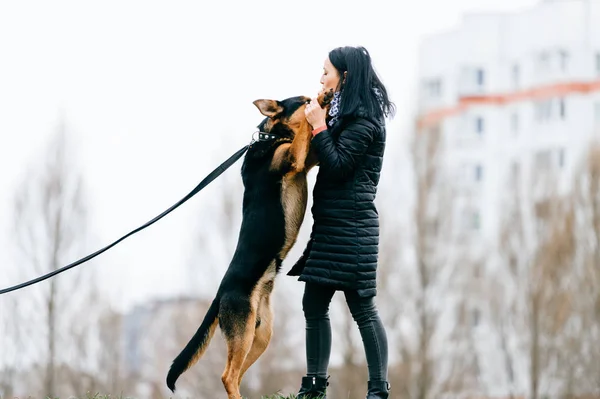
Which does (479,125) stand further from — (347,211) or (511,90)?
(347,211)

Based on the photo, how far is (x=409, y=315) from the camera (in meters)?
30.2

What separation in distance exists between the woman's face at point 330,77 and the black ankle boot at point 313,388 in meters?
1.89

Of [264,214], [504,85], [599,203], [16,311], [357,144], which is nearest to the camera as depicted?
[357,144]

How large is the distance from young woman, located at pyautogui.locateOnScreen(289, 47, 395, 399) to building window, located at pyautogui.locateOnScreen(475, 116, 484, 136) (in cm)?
4668

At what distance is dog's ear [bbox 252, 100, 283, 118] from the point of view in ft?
25.3

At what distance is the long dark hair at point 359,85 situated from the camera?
6.92 meters

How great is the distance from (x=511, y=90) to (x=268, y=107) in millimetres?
45032

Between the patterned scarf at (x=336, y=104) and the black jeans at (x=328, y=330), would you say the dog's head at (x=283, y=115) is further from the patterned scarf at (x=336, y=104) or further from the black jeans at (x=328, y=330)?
the black jeans at (x=328, y=330)

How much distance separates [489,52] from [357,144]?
4642 cm

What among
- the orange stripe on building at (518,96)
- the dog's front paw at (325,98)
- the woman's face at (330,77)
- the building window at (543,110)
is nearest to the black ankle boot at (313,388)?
the dog's front paw at (325,98)

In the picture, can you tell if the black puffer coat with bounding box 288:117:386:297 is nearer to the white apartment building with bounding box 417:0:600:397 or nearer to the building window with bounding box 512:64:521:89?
the white apartment building with bounding box 417:0:600:397

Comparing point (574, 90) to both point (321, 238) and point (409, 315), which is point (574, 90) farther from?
point (321, 238)

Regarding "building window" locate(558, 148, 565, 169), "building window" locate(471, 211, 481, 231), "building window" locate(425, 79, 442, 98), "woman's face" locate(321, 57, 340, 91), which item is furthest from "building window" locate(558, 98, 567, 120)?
"woman's face" locate(321, 57, 340, 91)

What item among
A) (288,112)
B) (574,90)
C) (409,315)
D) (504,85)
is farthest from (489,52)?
(288,112)
